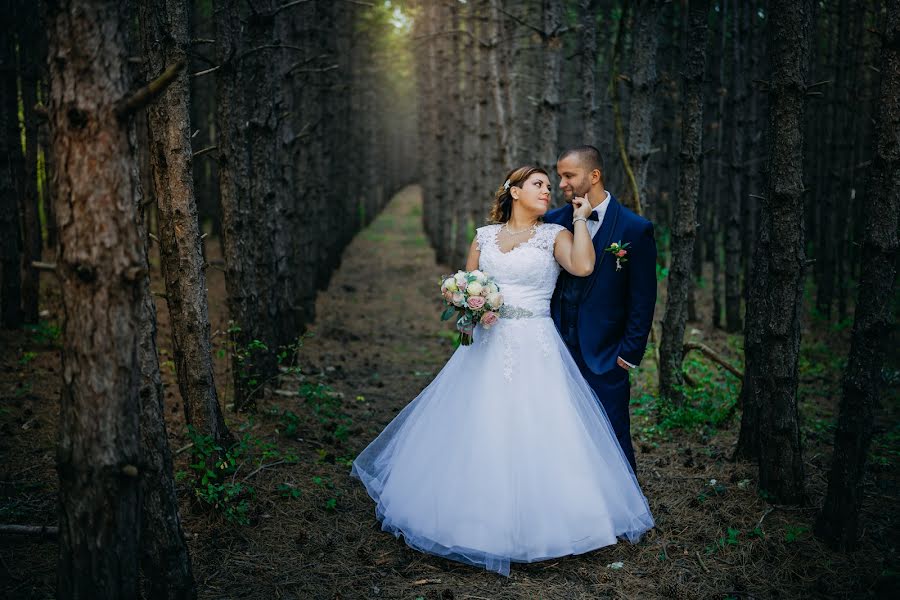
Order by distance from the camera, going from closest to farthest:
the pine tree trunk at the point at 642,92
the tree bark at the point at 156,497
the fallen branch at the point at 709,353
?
the tree bark at the point at 156,497, the fallen branch at the point at 709,353, the pine tree trunk at the point at 642,92

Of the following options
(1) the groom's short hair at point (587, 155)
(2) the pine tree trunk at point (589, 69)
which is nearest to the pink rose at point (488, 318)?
(1) the groom's short hair at point (587, 155)

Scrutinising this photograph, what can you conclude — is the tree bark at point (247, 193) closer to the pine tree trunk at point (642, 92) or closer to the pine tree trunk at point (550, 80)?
the pine tree trunk at point (550, 80)

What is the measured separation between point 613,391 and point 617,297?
2.44 ft

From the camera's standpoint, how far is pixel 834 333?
1146 centimetres

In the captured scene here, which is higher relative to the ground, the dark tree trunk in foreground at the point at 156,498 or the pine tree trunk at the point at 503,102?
the pine tree trunk at the point at 503,102

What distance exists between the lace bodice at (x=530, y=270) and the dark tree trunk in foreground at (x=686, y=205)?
2438 mm

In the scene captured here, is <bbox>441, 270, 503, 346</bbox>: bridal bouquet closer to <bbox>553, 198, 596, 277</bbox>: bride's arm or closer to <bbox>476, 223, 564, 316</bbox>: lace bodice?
<bbox>476, 223, 564, 316</bbox>: lace bodice

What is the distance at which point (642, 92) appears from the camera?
7305 millimetres

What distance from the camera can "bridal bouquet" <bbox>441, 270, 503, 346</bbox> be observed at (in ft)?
15.3

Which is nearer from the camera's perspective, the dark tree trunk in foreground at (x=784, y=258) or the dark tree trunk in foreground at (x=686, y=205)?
the dark tree trunk in foreground at (x=784, y=258)

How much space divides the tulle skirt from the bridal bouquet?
9.0 inches

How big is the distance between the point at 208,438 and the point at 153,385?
1174 millimetres

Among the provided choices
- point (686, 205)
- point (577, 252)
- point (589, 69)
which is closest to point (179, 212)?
point (577, 252)

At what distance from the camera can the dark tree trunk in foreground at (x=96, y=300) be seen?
8.84ft
